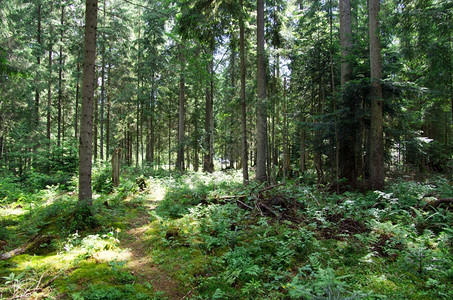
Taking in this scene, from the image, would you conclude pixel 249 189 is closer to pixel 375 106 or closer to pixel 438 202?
pixel 438 202

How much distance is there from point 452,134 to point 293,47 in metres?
20.0

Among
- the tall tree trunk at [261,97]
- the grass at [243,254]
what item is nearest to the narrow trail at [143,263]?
the grass at [243,254]

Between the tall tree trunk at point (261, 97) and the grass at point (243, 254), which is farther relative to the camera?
the tall tree trunk at point (261, 97)

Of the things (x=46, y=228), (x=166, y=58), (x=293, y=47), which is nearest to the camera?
(x=46, y=228)

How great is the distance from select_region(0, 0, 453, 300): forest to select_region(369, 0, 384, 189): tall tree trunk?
0.05 m

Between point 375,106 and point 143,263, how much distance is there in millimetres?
9905

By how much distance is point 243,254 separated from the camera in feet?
14.7

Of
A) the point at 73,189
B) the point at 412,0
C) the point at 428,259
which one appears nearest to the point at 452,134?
the point at 412,0

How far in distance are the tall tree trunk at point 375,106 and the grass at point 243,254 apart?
2.00 metres

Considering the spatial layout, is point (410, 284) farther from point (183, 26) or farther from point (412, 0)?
point (183, 26)

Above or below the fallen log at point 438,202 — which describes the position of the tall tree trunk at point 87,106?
above

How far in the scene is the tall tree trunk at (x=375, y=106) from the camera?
30.8ft

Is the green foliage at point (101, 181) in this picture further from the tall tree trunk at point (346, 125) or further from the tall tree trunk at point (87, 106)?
the tall tree trunk at point (346, 125)

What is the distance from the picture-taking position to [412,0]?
9141mm
